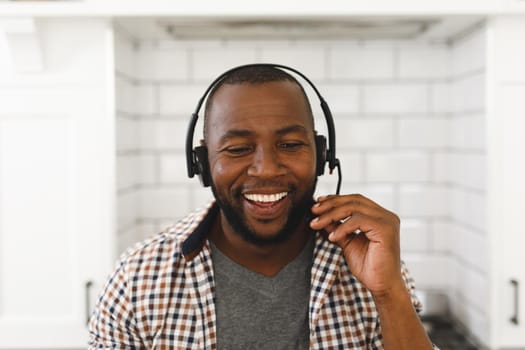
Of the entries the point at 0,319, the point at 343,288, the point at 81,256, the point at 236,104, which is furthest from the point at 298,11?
the point at 0,319

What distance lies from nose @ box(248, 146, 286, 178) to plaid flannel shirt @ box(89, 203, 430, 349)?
182mm

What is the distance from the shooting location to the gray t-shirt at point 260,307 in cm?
105

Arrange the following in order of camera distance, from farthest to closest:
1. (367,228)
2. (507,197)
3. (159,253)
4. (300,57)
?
(300,57)
(507,197)
(159,253)
(367,228)

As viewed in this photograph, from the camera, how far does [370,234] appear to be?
3.23 feet

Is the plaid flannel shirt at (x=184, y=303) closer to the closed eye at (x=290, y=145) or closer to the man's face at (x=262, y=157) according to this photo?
the man's face at (x=262, y=157)

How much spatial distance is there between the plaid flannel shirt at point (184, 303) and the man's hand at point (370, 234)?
0.09m

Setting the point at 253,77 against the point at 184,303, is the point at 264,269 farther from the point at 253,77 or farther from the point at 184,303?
the point at 253,77

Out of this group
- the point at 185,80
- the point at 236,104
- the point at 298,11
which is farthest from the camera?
the point at 185,80

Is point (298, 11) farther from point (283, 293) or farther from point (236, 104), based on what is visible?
point (283, 293)

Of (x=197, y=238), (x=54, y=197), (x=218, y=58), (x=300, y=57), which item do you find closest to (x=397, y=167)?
(x=300, y=57)

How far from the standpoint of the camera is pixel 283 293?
42.7 inches

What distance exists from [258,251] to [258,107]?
283 millimetres

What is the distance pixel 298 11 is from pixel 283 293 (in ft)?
2.22

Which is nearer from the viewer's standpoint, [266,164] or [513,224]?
[266,164]
